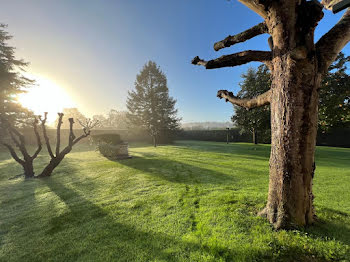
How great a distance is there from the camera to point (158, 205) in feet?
9.94

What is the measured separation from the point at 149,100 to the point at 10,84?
626 inches

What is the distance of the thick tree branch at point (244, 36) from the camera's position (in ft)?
7.27

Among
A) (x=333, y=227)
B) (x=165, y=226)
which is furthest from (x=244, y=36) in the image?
(x=165, y=226)

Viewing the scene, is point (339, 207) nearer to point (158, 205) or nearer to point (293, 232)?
point (293, 232)

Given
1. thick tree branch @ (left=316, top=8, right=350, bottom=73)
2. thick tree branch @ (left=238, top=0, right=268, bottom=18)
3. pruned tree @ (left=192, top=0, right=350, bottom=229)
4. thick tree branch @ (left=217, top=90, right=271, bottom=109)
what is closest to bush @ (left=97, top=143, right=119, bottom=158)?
thick tree branch @ (left=217, top=90, right=271, bottom=109)

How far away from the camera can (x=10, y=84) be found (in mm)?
14828

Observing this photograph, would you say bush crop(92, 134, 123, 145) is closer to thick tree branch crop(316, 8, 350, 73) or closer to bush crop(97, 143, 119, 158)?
bush crop(97, 143, 119, 158)

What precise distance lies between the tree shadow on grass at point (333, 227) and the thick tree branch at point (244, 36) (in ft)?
9.63

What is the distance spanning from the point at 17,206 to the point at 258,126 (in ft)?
48.8

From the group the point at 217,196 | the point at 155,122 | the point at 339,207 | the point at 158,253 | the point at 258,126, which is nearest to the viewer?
the point at 158,253

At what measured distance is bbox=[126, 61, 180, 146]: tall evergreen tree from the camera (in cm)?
2350

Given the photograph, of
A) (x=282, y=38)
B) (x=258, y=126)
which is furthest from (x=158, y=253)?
(x=258, y=126)

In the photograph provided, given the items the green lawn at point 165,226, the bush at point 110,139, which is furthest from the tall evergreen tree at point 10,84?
the green lawn at point 165,226

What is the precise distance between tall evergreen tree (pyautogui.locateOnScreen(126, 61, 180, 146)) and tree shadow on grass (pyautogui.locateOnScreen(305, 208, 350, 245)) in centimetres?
2126
